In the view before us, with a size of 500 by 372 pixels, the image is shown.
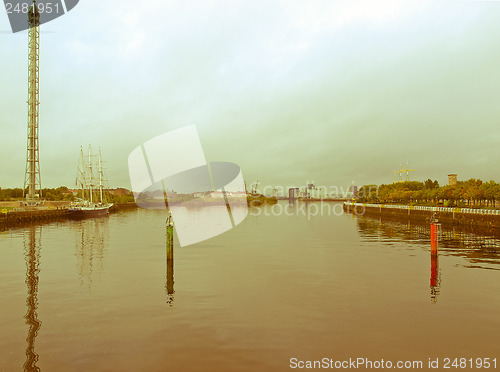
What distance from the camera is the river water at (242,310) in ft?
41.8

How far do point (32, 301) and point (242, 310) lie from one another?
1061 centimetres

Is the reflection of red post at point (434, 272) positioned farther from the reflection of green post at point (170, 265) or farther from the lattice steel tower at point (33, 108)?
the lattice steel tower at point (33, 108)

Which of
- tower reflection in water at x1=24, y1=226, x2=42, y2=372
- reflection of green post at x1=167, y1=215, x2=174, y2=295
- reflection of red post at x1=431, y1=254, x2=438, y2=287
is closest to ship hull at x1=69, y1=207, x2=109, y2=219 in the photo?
tower reflection in water at x1=24, y1=226, x2=42, y2=372

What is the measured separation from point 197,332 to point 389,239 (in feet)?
116

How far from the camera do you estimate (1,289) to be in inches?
843

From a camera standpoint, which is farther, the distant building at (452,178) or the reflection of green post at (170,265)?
the distant building at (452,178)

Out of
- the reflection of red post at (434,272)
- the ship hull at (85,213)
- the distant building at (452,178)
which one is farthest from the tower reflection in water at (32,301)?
the distant building at (452,178)

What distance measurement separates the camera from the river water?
41.8 feet

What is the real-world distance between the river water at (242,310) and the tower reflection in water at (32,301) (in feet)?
0.23

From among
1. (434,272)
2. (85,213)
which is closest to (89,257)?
(434,272)

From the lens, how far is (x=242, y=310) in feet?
57.2

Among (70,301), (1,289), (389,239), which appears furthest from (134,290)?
(389,239)

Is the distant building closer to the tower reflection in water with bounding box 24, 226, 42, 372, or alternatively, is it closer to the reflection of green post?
the tower reflection in water with bounding box 24, 226, 42, 372

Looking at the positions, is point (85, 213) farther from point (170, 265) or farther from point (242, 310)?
point (242, 310)
